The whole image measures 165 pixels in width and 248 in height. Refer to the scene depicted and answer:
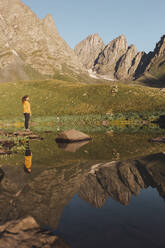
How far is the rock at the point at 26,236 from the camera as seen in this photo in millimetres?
4441

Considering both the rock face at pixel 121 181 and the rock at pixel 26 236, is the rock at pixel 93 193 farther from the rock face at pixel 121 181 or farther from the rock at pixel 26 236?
the rock at pixel 26 236

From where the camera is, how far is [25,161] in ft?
43.4

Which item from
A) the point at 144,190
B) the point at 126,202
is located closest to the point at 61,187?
the point at 126,202

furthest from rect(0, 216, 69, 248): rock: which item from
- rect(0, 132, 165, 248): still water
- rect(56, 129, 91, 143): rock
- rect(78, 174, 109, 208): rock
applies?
rect(56, 129, 91, 143): rock

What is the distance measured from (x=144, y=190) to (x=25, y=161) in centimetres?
741

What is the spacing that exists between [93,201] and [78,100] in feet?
221

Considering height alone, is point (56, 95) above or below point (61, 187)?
above

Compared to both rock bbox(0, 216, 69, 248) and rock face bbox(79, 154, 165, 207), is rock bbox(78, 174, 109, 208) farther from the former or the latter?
rock bbox(0, 216, 69, 248)

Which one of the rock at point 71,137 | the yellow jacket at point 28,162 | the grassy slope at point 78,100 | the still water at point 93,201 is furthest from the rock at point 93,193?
the grassy slope at point 78,100

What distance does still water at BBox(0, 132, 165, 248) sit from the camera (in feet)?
17.1

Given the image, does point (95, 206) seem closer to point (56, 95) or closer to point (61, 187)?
point (61, 187)

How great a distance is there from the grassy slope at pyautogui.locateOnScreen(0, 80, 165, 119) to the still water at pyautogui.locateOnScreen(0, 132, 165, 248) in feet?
168

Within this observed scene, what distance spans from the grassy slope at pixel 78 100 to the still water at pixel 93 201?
51180 millimetres

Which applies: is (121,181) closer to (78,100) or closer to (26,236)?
(26,236)
